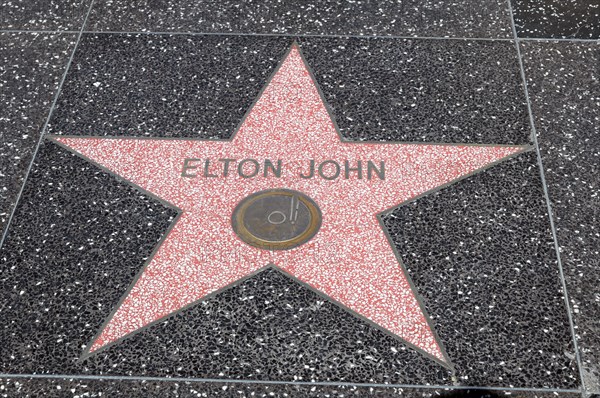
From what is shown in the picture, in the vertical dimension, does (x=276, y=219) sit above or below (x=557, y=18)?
below

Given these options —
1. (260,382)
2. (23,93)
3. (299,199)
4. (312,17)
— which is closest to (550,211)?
(299,199)

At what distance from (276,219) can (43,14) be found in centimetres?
146

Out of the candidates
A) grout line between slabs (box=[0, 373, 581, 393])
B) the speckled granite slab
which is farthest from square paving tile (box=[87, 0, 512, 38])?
grout line between slabs (box=[0, 373, 581, 393])

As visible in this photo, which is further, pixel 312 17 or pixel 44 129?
pixel 312 17

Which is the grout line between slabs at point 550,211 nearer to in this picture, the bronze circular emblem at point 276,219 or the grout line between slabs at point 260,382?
the grout line between slabs at point 260,382

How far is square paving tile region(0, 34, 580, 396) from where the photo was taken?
172cm

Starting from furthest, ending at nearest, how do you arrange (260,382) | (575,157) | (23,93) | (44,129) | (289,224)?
(23,93) < (44,129) < (575,157) < (289,224) < (260,382)

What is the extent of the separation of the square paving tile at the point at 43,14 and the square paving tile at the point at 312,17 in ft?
0.22

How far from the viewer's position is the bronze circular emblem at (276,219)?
6.42 feet

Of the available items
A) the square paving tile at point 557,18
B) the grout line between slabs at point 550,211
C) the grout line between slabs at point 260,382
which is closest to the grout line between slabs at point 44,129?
the grout line between slabs at point 260,382

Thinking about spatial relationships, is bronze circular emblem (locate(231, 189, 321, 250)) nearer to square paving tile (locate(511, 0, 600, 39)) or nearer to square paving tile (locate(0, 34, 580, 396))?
square paving tile (locate(0, 34, 580, 396))

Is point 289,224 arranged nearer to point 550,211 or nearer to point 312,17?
point 550,211

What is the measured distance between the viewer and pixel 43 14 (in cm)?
276

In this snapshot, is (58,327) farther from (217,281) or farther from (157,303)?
(217,281)
